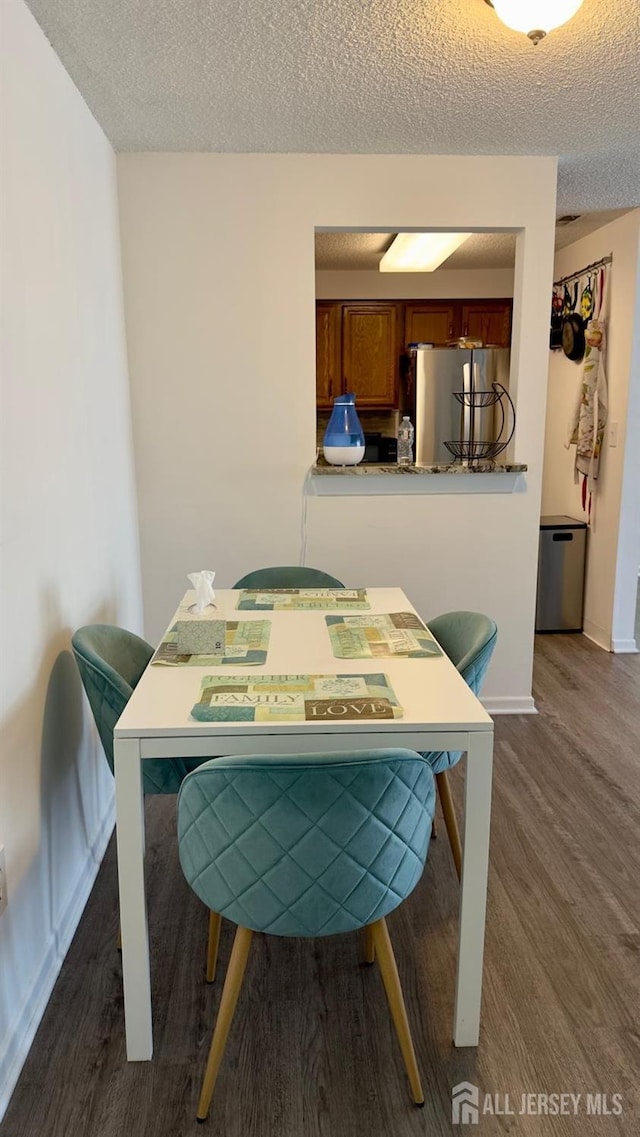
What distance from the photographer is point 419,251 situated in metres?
4.36

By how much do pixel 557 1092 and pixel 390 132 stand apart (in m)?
2.87

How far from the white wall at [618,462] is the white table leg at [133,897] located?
132 inches

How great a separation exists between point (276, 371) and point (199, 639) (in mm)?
1523

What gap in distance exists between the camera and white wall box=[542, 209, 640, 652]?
12.9 ft

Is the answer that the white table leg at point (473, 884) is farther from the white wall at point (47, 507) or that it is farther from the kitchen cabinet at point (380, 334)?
the kitchen cabinet at point (380, 334)

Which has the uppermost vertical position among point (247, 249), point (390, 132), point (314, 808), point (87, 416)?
point (390, 132)

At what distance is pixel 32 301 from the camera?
6.03 feet

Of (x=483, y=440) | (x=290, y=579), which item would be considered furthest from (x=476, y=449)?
(x=290, y=579)

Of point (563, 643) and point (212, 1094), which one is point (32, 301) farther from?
point (563, 643)

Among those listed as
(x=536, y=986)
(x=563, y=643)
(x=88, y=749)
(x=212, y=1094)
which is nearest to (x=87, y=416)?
(x=88, y=749)

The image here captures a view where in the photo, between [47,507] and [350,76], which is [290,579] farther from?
[350,76]

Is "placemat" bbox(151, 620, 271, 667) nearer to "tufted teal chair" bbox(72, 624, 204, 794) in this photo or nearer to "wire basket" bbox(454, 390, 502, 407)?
"tufted teal chair" bbox(72, 624, 204, 794)

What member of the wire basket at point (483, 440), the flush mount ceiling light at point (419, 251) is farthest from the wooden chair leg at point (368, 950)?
the flush mount ceiling light at point (419, 251)

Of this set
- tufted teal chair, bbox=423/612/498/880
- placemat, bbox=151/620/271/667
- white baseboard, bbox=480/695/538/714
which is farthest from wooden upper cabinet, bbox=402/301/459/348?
placemat, bbox=151/620/271/667
